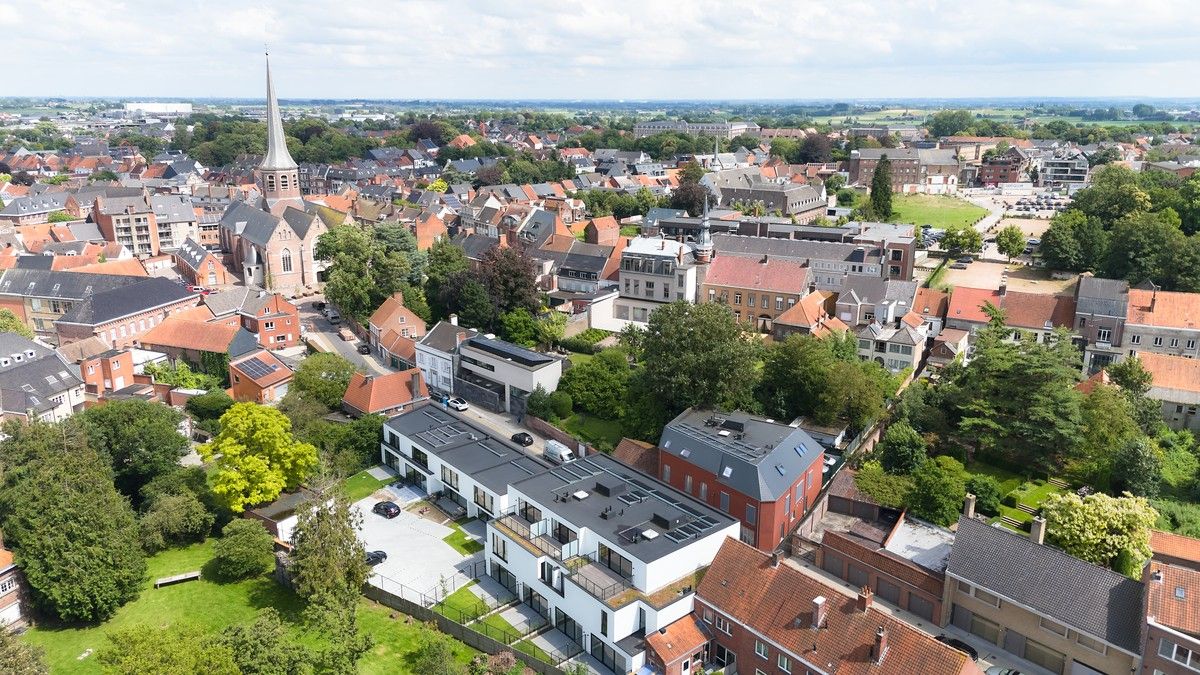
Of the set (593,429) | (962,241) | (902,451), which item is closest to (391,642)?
(593,429)

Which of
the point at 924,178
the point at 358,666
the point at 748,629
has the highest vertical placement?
the point at 924,178

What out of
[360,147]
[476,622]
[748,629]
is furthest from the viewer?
[360,147]

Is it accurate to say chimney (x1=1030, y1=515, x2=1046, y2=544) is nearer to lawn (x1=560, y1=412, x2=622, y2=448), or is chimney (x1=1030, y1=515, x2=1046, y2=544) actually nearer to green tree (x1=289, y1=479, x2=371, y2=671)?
lawn (x1=560, y1=412, x2=622, y2=448)

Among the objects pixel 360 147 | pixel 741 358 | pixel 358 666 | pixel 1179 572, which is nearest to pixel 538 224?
pixel 741 358

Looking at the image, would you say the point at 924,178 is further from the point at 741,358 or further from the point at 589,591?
the point at 589,591

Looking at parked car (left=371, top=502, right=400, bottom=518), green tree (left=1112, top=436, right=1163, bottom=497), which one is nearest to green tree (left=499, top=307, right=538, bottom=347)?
parked car (left=371, top=502, right=400, bottom=518)

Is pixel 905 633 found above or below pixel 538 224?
below

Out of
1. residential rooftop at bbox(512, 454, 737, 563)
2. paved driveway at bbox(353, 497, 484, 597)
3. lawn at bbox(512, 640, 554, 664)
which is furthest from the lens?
paved driveway at bbox(353, 497, 484, 597)
